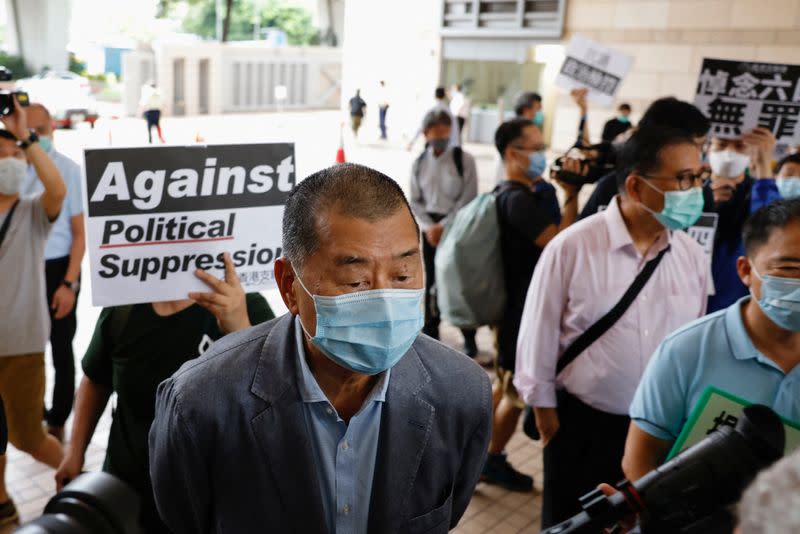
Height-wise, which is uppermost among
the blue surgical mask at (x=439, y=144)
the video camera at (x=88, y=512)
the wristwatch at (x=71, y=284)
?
the blue surgical mask at (x=439, y=144)

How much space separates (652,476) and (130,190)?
6.00 ft

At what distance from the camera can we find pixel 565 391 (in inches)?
114

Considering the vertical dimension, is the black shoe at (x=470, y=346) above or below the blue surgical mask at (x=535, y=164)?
below

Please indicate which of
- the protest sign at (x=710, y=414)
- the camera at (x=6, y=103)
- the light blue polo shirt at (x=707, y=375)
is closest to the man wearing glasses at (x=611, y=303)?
the light blue polo shirt at (x=707, y=375)

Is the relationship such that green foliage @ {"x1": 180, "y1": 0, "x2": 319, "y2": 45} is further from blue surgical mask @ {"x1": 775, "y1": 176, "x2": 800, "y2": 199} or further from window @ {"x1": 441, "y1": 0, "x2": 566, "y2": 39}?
blue surgical mask @ {"x1": 775, "y1": 176, "x2": 800, "y2": 199}

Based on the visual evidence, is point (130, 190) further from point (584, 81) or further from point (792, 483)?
point (584, 81)

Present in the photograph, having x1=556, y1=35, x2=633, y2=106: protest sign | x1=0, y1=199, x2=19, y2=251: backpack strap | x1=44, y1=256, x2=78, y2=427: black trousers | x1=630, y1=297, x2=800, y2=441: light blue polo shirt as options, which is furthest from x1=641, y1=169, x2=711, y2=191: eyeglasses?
x1=556, y1=35, x2=633, y2=106: protest sign

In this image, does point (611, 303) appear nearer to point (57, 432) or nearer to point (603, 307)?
point (603, 307)

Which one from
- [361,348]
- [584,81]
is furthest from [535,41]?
[361,348]

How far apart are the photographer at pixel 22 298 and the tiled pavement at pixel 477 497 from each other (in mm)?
274

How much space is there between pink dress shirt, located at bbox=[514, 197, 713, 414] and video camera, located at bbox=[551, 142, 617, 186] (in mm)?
1047

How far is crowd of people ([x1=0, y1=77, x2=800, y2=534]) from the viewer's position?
5.28 ft

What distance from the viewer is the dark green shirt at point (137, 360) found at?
2.28 metres

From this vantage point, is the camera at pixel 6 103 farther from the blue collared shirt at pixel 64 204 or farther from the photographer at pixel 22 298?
the blue collared shirt at pixel 64 204
